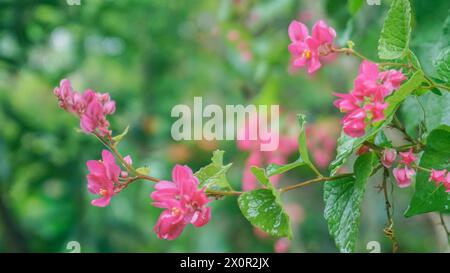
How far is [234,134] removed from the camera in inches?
57.5

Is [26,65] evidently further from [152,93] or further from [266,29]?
[266,29]

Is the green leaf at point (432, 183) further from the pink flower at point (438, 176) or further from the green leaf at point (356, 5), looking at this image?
the green leaf at point (356, 5)

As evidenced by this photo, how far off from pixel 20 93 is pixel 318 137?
2.60ft

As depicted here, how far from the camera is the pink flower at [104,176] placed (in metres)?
0.43

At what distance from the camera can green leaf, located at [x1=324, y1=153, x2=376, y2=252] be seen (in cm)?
43

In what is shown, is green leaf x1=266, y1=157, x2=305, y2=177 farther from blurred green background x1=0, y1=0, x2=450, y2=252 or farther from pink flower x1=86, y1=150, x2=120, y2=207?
blurred green background x1=0, y1=0, x2=450, y2=252

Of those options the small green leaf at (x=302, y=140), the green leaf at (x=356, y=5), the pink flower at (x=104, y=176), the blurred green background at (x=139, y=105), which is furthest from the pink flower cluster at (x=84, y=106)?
the blurred green background at (x=139, y=105)

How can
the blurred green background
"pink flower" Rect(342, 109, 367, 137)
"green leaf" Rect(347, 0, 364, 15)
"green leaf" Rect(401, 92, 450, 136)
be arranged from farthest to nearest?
the blurred green background, "green leaf" Rect(347, 0, 364, 15), "green leaf" Rect(401, 92, 450, 136), "pink flower" Rect(342, 109, 367, 137)

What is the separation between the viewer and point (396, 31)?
0.43 meters

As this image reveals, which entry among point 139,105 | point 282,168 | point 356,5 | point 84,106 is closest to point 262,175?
point 282,168

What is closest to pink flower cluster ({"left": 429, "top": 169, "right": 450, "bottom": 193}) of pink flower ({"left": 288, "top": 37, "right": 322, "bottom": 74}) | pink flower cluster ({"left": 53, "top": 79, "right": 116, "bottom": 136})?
pink flower ({"left": 288, "top": 37, "right": 322, "bottom": 74})

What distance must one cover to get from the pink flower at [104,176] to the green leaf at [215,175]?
5 centimetres

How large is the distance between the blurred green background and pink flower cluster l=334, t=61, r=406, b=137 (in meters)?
0.80
